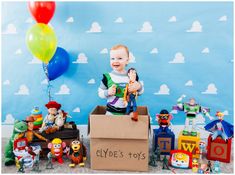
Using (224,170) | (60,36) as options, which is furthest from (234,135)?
(60,36)

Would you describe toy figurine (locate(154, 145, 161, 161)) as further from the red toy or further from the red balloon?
the red balloon

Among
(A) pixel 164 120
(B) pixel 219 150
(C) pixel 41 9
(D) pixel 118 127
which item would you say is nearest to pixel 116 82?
(D) pixel 118 127

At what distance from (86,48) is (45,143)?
0.80 metres

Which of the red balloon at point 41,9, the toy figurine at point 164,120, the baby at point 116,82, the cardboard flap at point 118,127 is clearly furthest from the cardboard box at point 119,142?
the red balloon at point 41,9

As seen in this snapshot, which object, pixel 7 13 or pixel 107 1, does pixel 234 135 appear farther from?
pixel 7 13

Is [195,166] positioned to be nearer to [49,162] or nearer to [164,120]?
[164,120]

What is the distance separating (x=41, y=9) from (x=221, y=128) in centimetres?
142

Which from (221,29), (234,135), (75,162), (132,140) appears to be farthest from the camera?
(221,29)

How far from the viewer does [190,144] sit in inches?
73.5

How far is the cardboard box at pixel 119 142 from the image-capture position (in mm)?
1616

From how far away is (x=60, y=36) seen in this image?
2.23 metres

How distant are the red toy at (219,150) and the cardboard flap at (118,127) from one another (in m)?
0.55

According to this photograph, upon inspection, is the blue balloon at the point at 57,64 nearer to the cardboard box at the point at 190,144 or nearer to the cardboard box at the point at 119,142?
the cardboard box at the point at 119,142

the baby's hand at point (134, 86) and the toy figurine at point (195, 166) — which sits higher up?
the baby's hand at point (134, 86)
